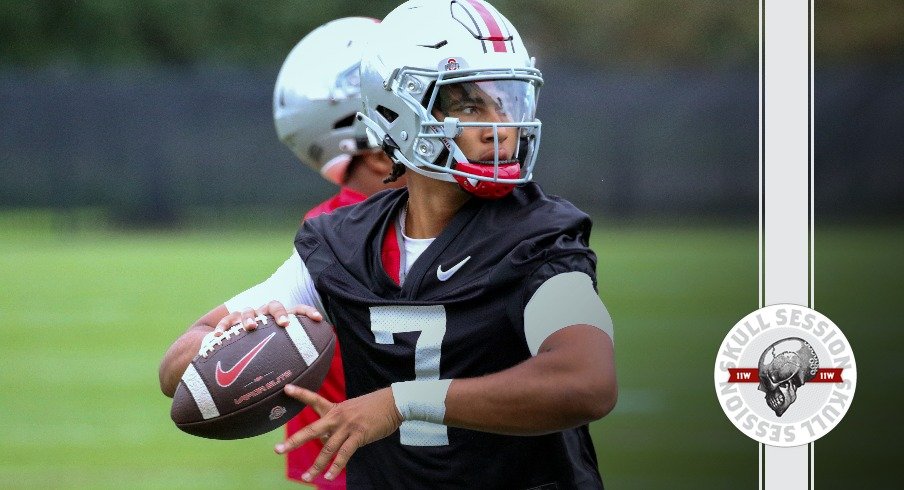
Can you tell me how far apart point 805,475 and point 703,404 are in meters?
2.97

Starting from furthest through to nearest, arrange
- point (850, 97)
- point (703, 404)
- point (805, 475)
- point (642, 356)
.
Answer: point (850, 97), point (642, 356), point (703, 404), point (805, 475)

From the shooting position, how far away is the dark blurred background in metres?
9.68

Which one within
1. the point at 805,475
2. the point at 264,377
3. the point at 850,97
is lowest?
the point at 805,475

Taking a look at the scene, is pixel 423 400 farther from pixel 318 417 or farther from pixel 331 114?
Result: pixel 331 114

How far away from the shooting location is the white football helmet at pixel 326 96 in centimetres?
240

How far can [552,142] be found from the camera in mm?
10672

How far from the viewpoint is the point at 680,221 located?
9836 millimetres

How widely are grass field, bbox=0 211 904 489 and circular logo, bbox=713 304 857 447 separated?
4.44 feet

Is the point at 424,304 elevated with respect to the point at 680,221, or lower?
lower

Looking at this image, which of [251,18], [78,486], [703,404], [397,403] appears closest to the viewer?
[397,403]

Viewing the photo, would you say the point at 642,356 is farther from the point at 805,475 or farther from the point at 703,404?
the point at 805,475

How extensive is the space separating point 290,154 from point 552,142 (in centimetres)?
288

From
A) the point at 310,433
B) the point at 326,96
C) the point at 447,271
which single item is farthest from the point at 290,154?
the point at 310,433

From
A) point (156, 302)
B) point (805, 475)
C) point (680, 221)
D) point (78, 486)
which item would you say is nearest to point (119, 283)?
point (156, 302)
